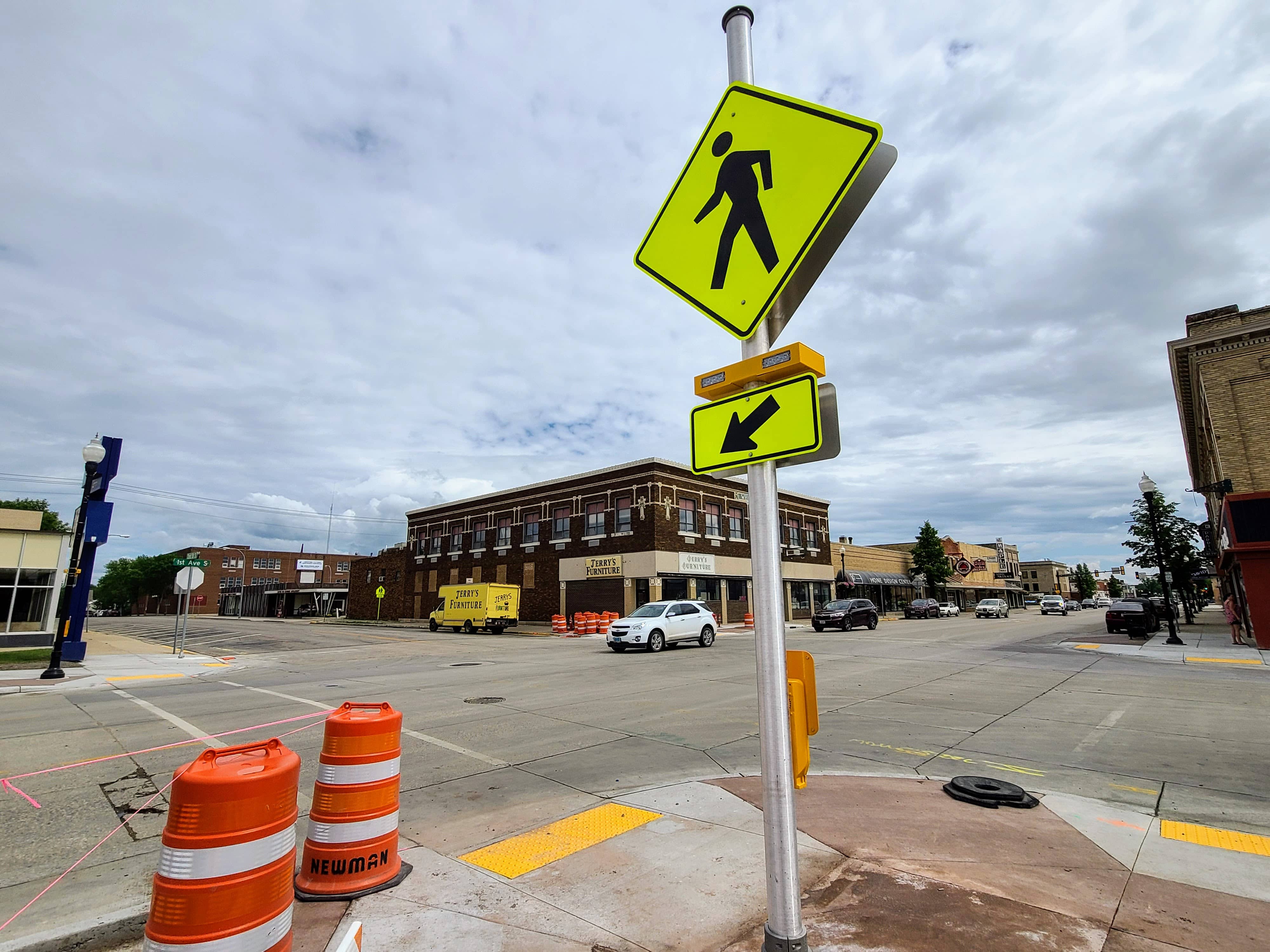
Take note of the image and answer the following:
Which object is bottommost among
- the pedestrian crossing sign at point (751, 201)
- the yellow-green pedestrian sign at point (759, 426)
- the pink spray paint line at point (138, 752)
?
the pink spray paint line at point (138, 752)

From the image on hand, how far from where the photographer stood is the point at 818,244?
106 inches

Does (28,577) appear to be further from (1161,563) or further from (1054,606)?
(1054,606)

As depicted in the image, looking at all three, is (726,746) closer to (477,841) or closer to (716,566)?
(477,841)

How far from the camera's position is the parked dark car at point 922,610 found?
49781 mm

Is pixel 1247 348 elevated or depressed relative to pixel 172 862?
elevated

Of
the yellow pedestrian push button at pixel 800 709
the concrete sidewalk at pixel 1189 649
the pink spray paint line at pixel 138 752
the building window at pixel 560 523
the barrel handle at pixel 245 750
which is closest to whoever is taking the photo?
the yellow pedestrian push button at pixel 800 709

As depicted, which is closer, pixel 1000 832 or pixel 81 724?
pixel 1000 832

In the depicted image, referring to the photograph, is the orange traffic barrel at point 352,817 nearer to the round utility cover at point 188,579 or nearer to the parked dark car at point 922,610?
the round utility cover at point 188,579

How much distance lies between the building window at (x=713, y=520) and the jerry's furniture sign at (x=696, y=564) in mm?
1801

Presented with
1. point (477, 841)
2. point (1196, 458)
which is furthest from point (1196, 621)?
point (477, 841)

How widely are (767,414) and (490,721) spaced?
7785 mm

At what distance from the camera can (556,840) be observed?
14.9 feet

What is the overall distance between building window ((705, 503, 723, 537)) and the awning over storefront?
17760 millimetres

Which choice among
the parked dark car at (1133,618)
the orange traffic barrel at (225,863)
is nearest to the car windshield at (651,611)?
the parked dark car at (1133,618)
